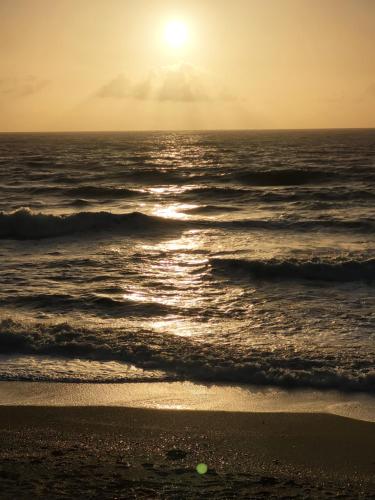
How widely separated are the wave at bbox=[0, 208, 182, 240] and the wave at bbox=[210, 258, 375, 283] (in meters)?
7.66

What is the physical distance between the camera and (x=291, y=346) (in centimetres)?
884

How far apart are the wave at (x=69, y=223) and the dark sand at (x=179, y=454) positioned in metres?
14.9

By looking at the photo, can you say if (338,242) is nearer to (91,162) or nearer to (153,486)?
(153,486)

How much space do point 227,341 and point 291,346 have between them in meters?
0.89

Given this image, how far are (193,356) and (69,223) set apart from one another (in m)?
14.8

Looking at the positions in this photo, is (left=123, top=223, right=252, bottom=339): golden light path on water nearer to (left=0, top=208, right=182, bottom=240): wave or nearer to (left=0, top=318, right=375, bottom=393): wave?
(left=0, top=318, right=375, bottom=393): wave

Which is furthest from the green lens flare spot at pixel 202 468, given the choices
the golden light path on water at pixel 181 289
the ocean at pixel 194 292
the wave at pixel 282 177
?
the wave at pixel 282 177

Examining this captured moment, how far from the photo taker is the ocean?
26.8 feet

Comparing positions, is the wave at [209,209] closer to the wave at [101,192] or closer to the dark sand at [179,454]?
the wave at [101,192]

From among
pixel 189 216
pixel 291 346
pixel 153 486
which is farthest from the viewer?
pixel 189 216

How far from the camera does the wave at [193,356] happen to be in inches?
304

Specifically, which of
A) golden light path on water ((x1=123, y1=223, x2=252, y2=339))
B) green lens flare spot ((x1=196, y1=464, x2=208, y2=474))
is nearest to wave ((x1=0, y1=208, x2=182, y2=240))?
golden light path on water ((x1=123, y1=223, x2=252, y2=339))

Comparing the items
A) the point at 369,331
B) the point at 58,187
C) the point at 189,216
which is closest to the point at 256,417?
the point at 369,331

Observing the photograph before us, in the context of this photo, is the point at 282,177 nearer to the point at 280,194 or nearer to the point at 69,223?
the point at 280,194
